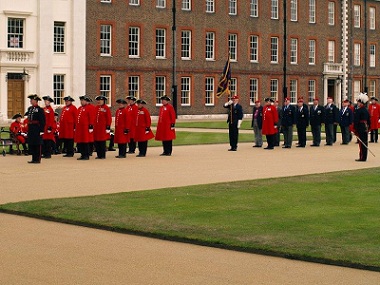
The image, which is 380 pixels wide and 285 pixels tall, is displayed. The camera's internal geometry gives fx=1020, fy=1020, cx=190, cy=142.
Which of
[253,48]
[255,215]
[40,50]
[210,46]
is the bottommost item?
[255,215]

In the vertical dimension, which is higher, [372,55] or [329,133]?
[372,55]

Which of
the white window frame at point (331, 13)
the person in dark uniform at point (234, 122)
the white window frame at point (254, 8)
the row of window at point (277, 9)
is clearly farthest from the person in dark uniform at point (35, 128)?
the white window frame at point (331, 13)

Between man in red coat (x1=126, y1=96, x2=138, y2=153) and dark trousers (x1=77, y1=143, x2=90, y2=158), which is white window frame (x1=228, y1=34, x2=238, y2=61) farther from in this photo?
dark trousers (x1=77, y1=143, x2=90, y2=158)

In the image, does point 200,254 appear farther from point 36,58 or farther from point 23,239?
point 36,58

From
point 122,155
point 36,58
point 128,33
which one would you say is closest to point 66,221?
point 122,155

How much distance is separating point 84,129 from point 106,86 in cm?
3295

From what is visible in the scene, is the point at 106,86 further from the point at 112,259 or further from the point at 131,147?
the point at 112,259

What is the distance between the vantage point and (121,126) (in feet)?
99.1

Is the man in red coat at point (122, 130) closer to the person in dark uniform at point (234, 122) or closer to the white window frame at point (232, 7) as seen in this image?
the person in dark uniform at point (234, 122)

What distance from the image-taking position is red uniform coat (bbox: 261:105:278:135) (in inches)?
1372

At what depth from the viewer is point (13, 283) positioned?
1028 centimetres

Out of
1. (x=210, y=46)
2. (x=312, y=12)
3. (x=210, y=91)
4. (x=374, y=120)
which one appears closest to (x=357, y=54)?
(x=312, y=12)

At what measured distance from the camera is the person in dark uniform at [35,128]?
26938mm

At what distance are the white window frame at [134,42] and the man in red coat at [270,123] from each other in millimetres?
28391
